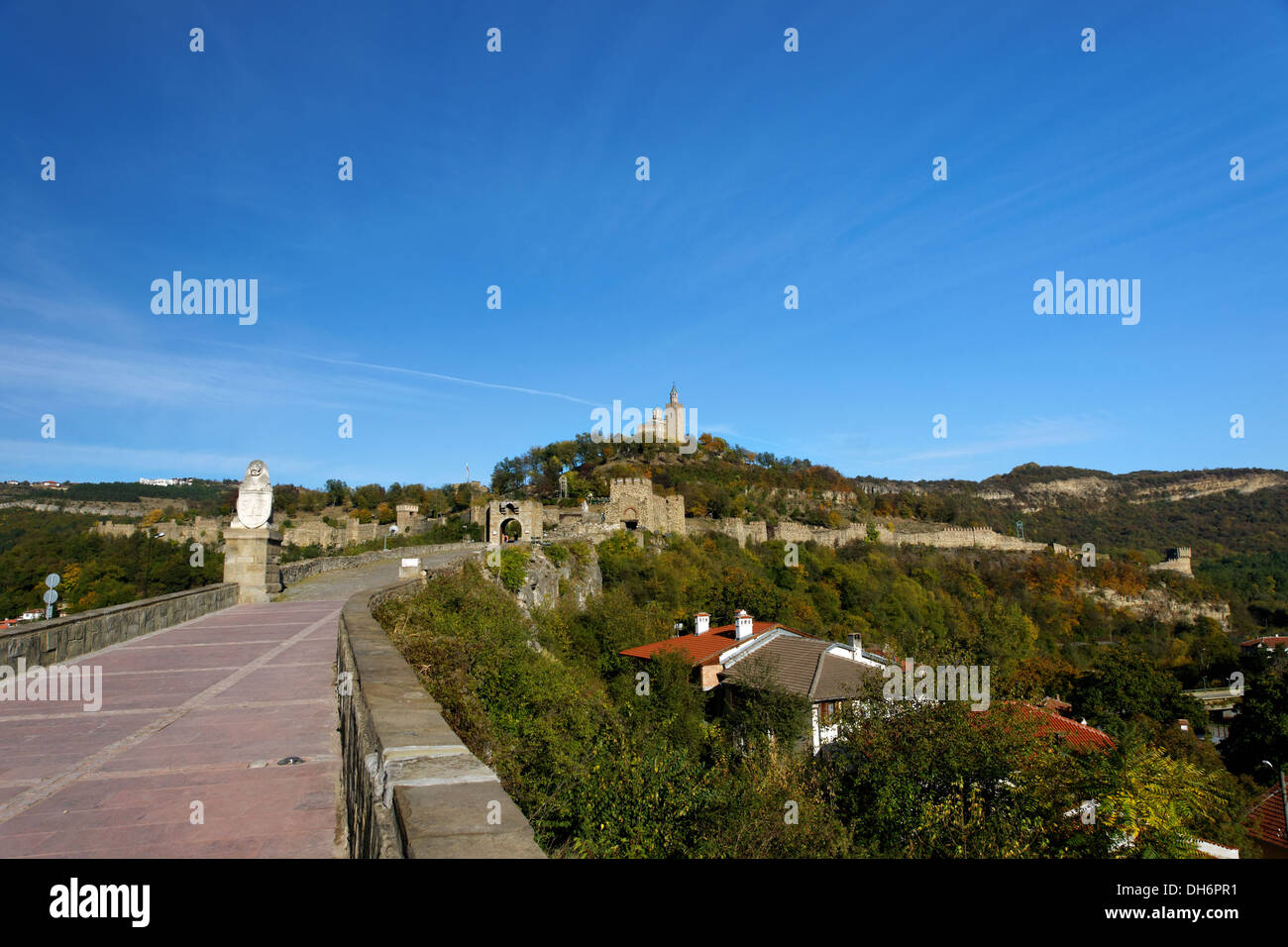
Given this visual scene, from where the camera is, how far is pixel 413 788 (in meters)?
2.62

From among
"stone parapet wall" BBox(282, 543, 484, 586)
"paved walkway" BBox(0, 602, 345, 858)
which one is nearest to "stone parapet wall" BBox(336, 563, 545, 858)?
"paved walkway" BBox(0, 602, 345, 858)

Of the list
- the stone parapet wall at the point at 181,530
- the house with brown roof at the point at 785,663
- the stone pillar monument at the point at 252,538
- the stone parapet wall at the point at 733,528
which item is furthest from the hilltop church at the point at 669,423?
the stone pillar monument at the point at 252,538

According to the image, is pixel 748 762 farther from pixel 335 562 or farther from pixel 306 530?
pixel 306 530

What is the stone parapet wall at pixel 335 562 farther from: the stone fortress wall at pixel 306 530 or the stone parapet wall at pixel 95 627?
the stone fortress wall at pixel 306 530

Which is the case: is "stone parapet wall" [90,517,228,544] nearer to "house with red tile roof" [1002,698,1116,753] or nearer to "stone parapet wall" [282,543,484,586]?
"stone parapet wall" [282,543,484,586]

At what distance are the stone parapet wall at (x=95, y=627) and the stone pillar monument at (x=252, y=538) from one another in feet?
3.85

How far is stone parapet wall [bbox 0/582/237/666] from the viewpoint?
720cm

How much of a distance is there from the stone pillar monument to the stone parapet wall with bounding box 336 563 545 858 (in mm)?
9920

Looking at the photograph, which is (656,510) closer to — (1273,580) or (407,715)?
(407,715)

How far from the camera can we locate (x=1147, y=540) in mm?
102312

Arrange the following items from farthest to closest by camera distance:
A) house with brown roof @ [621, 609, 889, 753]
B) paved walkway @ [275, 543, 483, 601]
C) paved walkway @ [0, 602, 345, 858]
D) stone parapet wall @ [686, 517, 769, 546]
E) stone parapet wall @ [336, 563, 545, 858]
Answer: stone parapet wall @ [686, 517, 769, 546]
house with brown roof @ [621, 609, 889, 753]
paved walkway @ [275, 543, 483, 601]
paved walkway @ [0, 602, 345, 858]
stone parapet wall @ [336, 563, 545, 858]
